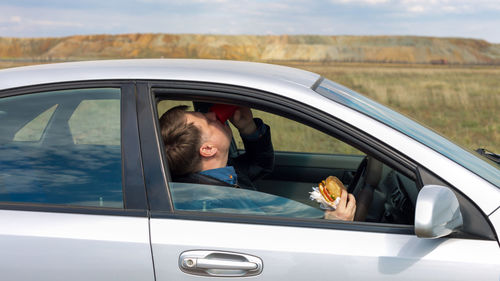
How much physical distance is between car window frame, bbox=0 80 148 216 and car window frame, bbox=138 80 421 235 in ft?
0.11

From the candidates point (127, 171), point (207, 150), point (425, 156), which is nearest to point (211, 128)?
point (207, 150)

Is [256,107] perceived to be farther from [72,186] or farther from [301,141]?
[301,141]

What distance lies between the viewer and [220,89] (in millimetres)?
1953

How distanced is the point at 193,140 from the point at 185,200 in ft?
1.43

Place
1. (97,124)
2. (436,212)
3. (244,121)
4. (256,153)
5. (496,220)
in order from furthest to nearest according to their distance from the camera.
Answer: (256,153) < (244,121) < (97,124) < (496,220) < (436,212)

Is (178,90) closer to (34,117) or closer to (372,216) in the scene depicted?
(34,117)

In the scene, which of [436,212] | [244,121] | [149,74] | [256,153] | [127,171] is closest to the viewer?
[436,212]

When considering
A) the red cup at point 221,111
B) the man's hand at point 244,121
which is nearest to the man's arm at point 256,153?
the man's hand at point 244,121

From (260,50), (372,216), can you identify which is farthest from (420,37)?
(372,216)

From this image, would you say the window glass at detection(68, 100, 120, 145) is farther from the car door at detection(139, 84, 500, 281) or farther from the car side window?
the car door at detection(139, 84, 500, 281)

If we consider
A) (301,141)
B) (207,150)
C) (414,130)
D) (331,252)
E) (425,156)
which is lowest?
(331,252)

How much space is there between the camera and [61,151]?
204 centimetres

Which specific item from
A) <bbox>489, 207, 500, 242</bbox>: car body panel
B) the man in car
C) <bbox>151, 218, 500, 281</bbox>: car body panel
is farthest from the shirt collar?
<bbox>489, 207, 500, 242</bbox>: car body panel

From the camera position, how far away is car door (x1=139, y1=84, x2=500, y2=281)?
1711 mm
